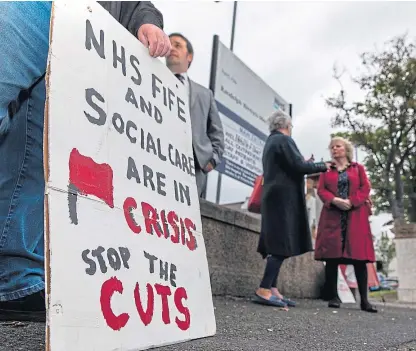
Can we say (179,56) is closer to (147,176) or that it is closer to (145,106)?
(145,106)

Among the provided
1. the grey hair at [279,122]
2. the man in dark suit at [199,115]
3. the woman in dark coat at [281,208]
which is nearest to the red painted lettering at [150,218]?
the man in dark suit at [199,115]

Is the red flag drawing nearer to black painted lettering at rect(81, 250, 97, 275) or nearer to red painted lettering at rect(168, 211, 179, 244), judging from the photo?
black painted lettering at rect(81, 250, 97, 275)

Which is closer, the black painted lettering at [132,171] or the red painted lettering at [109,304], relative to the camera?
the red painted lettering at [109,304]

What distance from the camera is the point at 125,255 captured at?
1591 millimetres

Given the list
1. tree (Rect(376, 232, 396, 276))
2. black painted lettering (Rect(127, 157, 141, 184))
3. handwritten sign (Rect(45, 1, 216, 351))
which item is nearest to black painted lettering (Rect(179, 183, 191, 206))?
handwritten sign (Rect(45, 1, 216, 351))

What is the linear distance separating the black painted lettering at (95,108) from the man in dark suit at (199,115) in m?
1.87

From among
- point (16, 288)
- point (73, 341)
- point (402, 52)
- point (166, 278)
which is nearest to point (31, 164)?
point (16, 288)

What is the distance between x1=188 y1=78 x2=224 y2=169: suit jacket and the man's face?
185 mm

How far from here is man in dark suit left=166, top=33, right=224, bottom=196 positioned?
361 centimetres

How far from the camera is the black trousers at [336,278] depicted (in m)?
4.96

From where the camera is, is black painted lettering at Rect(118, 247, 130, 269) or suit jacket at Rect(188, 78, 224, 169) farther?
suit jacket at Rect(188, 78, 224, 169)

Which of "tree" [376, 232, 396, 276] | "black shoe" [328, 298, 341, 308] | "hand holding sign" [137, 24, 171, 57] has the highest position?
"hand holding sign" [137, 24, 171, 57]

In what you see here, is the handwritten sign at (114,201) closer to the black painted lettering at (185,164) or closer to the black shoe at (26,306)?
the black painted lettering at (185,164)

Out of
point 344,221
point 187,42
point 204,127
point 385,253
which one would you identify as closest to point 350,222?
point 344,221
